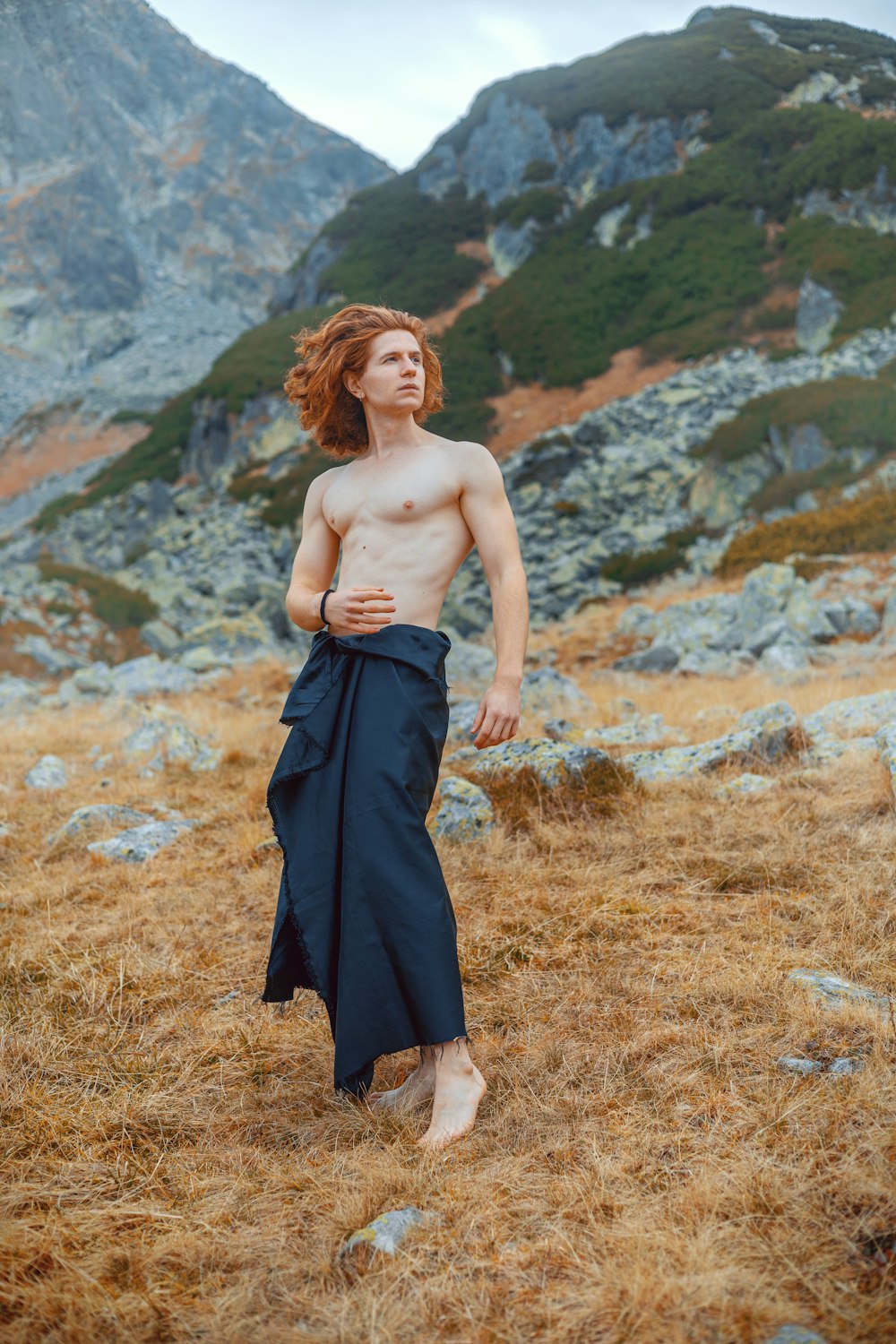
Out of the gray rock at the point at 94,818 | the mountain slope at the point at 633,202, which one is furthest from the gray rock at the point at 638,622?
the mountain slope at the point at 633,202

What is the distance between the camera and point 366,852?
2119 millimetres

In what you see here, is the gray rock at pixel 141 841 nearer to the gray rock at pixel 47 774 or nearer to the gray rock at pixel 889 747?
the gray rock at pixel 47 774

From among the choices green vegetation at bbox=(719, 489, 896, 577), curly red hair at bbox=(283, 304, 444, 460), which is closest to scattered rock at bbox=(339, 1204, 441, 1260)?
curly red hair at bbox=(283, 304, 444, 460)

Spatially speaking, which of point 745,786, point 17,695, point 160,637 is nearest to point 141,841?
point 745,786

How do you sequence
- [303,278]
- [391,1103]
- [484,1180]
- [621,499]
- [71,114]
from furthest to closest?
[71,114] < [303,278] < [621,499] < [391,1103] < [484,1180]

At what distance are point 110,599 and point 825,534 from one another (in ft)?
46.7

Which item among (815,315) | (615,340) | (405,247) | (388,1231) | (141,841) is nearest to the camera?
(388,1231)

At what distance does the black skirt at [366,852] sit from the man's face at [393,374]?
0.67 metres

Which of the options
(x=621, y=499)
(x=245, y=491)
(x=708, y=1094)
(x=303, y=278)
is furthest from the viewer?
(x=303, y=278)

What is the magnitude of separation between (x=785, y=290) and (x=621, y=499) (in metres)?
8.04

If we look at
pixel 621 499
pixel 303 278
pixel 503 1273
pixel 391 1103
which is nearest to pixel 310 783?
pixel 391 1103

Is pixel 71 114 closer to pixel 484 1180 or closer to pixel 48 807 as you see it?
pixel 48 807

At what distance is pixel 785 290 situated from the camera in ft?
68.7

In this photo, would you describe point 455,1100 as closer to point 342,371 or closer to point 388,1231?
point 388,1231
